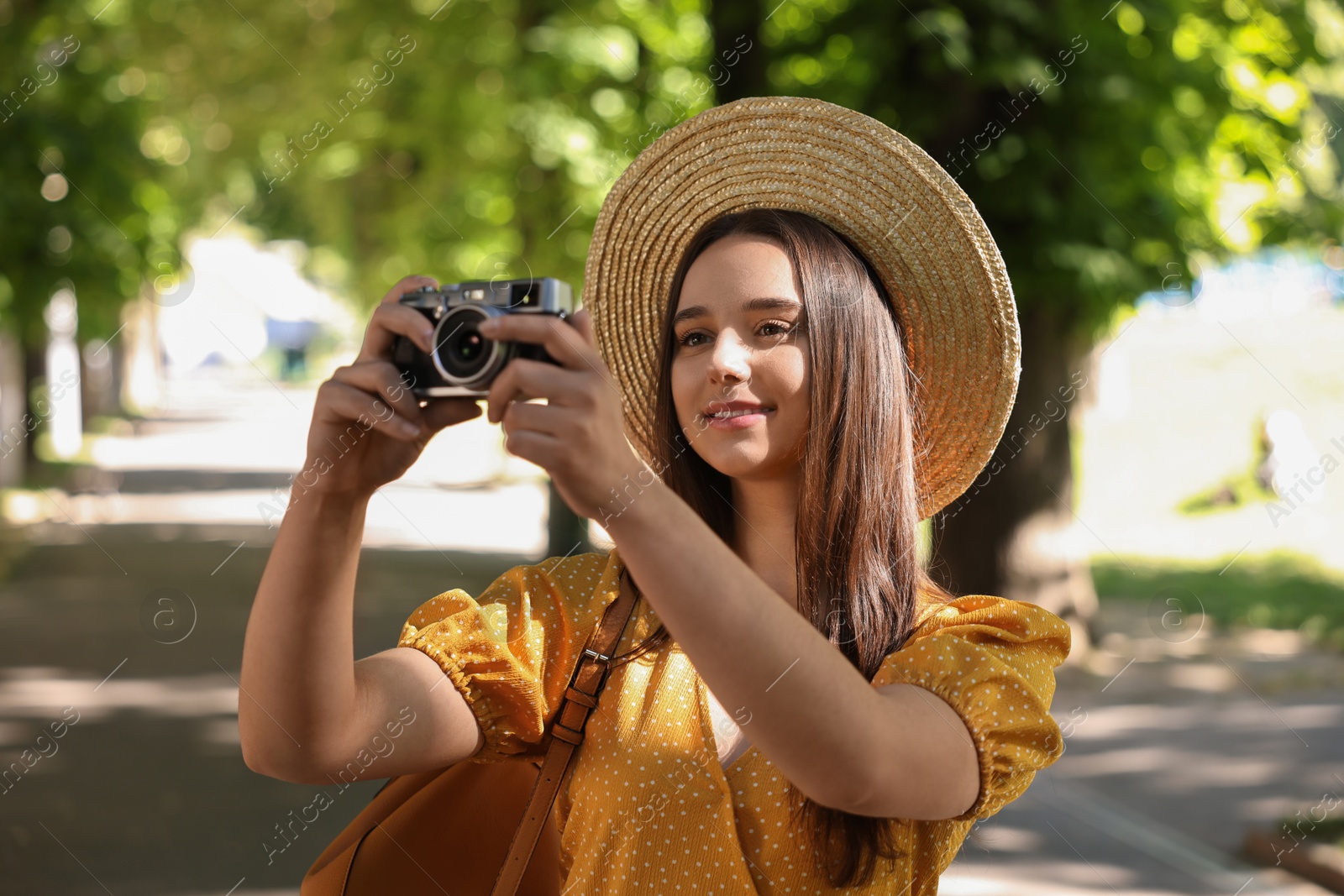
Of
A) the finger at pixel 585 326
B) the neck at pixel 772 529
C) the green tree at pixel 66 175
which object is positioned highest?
the green tree at pixel 66 175

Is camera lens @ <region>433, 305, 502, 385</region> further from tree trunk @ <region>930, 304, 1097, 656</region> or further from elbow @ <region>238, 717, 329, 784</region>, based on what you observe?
tree trunk @ <region>930, 304, 1097, 656</region>

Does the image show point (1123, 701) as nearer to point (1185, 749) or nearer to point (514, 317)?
point (1185, 749)

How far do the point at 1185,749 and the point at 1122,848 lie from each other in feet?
6.03

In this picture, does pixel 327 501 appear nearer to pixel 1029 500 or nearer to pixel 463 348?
pixel 463 348

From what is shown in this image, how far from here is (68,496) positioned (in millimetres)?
18781

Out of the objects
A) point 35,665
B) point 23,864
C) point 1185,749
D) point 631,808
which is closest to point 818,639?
point 631,808

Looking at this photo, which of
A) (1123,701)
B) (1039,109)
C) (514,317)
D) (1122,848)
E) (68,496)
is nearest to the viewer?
(514,317)

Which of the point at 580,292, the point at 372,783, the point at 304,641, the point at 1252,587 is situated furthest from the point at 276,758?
the point at 1252,587

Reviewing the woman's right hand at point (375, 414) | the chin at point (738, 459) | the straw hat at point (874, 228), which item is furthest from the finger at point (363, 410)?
the straw hat at point (874, 228)

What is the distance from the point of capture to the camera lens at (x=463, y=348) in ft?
4.76

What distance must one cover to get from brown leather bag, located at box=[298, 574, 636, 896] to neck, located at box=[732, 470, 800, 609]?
266 millimetres

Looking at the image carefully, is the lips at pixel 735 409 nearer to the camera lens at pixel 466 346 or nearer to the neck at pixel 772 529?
the neck at pixel 772 529

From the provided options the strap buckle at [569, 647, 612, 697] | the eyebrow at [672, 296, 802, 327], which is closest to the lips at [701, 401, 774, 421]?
the eyebrow at [672, 296, 802, 327]

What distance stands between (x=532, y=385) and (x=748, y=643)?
36 centimetres
